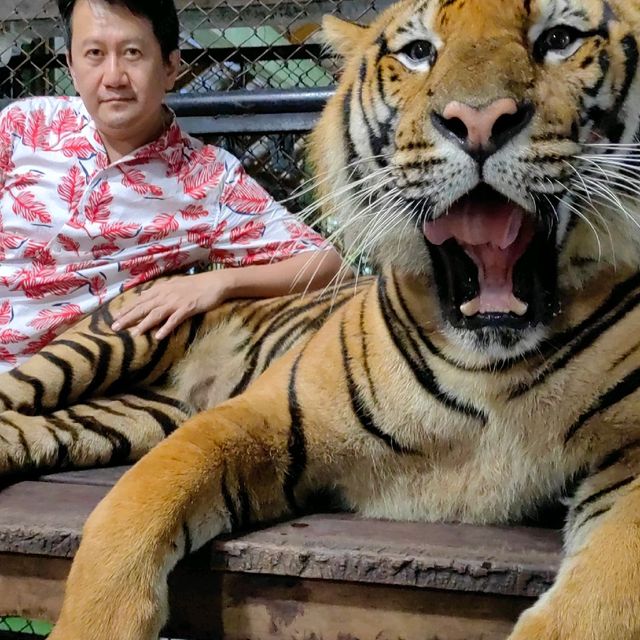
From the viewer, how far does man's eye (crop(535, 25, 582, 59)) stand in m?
0.90

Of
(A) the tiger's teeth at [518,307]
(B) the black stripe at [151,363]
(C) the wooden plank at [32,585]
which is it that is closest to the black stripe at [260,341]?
(B) the black stripe at [151,363]

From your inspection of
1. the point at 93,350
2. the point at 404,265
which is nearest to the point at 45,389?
the point at 93,350

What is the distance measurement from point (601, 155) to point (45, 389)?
1.06m

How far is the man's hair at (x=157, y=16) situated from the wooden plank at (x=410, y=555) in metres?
1.11

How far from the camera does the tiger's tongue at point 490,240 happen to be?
2.89ft

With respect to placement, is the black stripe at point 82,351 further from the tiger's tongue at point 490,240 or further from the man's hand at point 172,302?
the tiger's tongue at point 490,240

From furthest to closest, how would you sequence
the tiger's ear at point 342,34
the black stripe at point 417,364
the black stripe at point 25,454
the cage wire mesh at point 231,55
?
the cage wire mesh at point 231,55, the black stripe at point 25,454, the tiger's ear at point 342,34, the black stripe at point 417,364

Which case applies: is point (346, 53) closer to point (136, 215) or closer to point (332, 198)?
point (332, 198)

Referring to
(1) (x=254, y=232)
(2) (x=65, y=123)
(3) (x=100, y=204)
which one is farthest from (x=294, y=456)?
(2) (x=65, y=123)

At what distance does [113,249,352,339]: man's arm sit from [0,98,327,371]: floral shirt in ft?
0.21

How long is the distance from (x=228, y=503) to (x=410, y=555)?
242 millimetres

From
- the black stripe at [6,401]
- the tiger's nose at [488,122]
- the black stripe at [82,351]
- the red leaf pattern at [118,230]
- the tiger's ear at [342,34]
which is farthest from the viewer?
the red leaf pattern at [118,230]

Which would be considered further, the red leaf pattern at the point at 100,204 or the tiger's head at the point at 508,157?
the red leaf pattern at the point at 100,204

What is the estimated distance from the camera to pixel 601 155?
0.88 m
